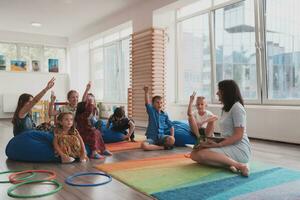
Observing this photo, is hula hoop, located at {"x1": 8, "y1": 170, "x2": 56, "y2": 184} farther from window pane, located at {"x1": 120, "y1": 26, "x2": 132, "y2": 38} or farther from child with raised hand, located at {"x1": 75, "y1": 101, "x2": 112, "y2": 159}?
window pane, located at {"x1": 120, "y1": 26, "x2": 132, "y2": 38}

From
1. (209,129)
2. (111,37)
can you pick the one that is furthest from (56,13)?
(209,129)

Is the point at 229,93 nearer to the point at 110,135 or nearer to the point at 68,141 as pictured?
the point at 68,141

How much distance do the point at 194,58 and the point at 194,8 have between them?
1052 millimetres

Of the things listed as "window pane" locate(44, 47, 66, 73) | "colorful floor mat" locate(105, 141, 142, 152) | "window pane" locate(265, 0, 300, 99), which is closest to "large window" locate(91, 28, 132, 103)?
"window pane" locate(44, 47, 66, 73)

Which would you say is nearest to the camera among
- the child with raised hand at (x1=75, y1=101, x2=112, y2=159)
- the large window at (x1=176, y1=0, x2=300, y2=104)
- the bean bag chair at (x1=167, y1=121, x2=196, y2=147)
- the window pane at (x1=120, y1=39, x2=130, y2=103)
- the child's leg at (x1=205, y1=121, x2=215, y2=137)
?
the child with raised hand at (x1=75, y1=101, x2=112, y2=159)

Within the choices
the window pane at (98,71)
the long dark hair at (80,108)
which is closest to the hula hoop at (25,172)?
the long dark hair at (80,108)

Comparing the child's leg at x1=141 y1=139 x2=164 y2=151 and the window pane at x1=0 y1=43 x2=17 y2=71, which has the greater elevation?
the window pane at x1=0 y1=43 x2=17 y2=71

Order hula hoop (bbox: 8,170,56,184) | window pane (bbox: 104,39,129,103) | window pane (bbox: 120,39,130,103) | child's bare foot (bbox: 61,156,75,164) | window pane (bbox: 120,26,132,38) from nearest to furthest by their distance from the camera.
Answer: hula hoop (bbox: 8,170,56,184) → child's bare foot (bbox: 61,156,75,164) → window pane (bbox: 120,26,132,38) → window pane (bbox: 120,39,130,103) → window pane (bbox: 104,39,129,103)

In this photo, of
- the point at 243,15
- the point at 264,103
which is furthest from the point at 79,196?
the point at 243,15

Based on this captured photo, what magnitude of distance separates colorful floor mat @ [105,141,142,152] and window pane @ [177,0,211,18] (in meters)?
3.19

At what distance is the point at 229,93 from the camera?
2.76 meters

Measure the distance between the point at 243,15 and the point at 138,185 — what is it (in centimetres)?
402

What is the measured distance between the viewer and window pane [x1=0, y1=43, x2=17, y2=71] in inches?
367

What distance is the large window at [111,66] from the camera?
8539 millimetres
